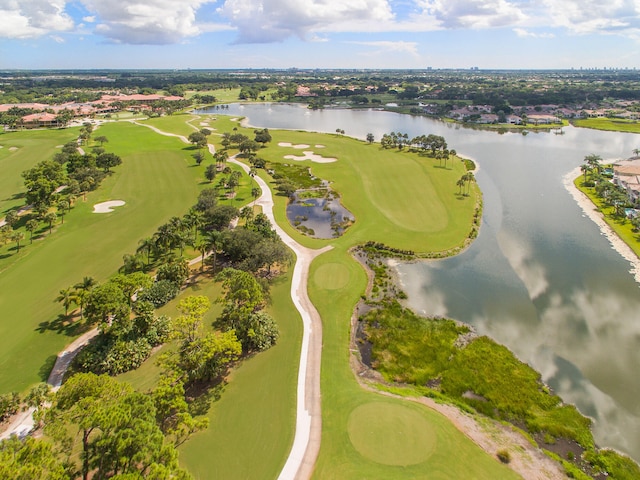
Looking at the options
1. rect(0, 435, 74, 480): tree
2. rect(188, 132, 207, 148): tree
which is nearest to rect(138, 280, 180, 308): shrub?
rect(0, 435, 74, 480): tree

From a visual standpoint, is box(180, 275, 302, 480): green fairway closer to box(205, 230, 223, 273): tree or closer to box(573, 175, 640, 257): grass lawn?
box(205, 230, 223, 273): tree

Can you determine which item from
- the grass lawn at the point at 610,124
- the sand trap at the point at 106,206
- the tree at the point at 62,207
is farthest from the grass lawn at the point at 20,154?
the grass lawn at the point at 610,124

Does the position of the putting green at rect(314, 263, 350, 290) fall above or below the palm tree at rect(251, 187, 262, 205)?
below

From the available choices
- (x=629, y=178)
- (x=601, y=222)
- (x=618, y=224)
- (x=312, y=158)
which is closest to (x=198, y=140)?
(x=312, y=158)

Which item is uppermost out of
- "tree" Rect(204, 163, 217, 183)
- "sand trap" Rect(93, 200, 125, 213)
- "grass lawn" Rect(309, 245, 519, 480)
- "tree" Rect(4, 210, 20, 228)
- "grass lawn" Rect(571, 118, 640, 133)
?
"grass lawn" Rect(571, 118, 640, 133)

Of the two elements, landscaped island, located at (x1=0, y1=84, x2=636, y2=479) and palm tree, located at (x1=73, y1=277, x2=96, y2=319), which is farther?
palm tree, located at (x1=73, y1=277, x2=96, y2=319)

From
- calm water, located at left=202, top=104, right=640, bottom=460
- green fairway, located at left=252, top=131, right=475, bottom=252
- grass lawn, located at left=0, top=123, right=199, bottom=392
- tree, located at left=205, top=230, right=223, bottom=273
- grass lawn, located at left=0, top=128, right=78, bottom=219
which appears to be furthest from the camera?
grass lawn, located at left=0, top=128, right=78, bottom=219

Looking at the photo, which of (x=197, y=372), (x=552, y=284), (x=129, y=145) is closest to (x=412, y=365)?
(x=197, y=372)
